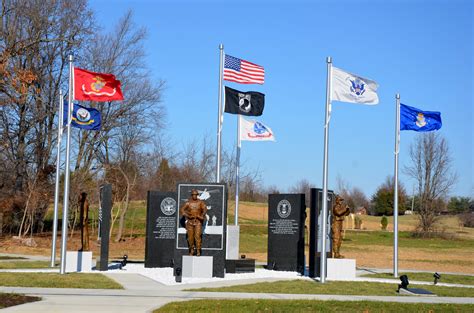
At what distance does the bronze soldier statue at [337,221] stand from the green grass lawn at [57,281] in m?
6.98

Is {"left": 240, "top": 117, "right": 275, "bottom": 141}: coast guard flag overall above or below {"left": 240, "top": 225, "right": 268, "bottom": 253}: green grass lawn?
above

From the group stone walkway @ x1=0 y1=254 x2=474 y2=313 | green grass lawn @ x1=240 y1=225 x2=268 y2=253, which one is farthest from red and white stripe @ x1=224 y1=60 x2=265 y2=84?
green grass lawn @ x1=240 y1=225 x2=268 y2=253

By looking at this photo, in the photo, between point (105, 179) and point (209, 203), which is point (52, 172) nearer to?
point (105, 179)

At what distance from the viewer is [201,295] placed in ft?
51.6

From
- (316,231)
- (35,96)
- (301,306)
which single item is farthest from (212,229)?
(35,96)

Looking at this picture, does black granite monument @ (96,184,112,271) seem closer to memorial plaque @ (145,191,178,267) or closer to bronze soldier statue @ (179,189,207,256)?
memorial plaque @ (145,191,178,267)

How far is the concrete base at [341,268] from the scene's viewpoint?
20.9m

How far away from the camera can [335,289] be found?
1772 centimetres

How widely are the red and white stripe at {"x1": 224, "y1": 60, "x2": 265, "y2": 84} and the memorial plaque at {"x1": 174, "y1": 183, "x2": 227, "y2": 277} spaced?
4.95m

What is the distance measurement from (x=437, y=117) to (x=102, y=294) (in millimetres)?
13464

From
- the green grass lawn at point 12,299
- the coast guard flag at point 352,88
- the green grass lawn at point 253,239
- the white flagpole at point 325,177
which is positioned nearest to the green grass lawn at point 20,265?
the green grass lawn at point 12,299

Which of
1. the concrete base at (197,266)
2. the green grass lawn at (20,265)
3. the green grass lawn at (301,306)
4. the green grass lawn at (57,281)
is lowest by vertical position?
the green grass lawn at (20,265)

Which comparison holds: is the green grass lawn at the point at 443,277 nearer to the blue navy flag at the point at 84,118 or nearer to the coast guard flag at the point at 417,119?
the coast guard flag at the point at 417,119

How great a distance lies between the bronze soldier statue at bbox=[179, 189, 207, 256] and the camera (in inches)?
781
